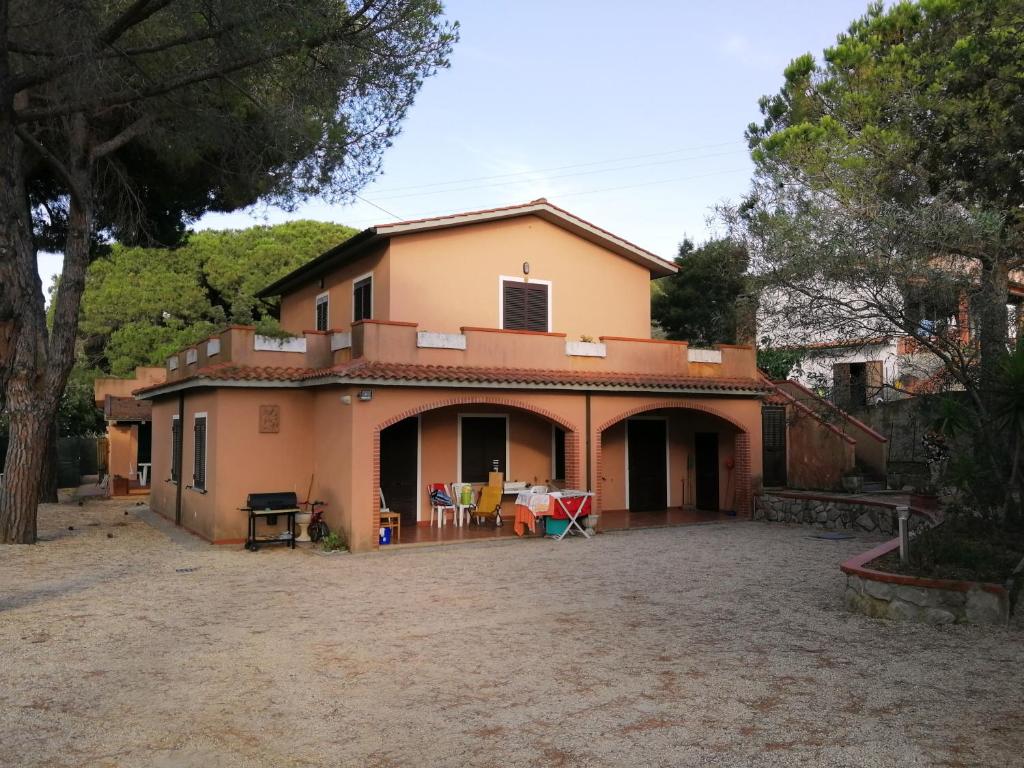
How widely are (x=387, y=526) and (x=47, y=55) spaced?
802 cm

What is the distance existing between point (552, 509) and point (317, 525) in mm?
4056

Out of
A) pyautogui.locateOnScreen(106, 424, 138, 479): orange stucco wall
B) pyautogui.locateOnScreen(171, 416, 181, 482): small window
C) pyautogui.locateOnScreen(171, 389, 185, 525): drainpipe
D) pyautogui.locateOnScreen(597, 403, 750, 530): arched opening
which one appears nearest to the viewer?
pyautogui.locateOnScreen(171, 389, 185, 525): drainpipe

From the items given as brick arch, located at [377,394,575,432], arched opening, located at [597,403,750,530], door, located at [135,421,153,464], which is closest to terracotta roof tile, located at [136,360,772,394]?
brick arch, located at [377,394,575,432]

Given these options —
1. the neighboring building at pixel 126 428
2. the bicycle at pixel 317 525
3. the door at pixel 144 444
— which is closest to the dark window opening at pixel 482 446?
the bicycle at pixel 317 525

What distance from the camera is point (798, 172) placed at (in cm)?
1309

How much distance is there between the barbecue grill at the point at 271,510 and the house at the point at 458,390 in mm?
654

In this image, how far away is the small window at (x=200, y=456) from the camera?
14.4m

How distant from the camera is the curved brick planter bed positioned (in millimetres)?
7285

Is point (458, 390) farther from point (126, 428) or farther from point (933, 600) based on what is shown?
point (126, 428)

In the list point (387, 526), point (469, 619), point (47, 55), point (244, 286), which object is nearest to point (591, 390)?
point (387, 526)

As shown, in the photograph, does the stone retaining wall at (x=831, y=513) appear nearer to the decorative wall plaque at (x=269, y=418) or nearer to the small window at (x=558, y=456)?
the small window at (x=558, y=456)

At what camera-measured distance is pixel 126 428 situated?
84.3 feet

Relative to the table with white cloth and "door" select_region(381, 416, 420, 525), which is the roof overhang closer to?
the table with white cloth

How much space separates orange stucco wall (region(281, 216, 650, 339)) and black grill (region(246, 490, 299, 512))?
4.17m
